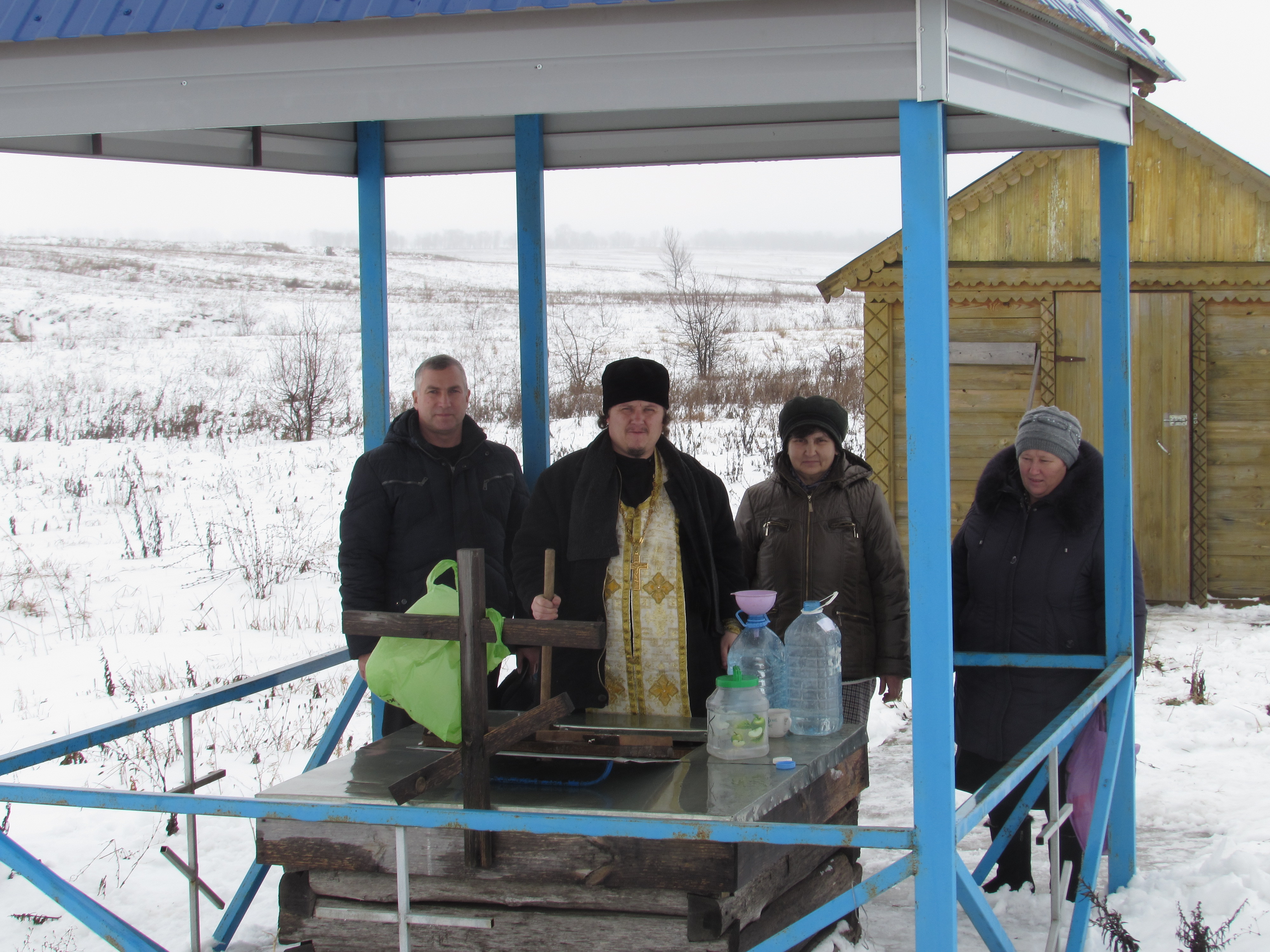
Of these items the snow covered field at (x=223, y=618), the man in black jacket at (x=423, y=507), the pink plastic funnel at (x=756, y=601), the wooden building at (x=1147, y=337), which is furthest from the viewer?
the wooden building at (x=1147, y=337)

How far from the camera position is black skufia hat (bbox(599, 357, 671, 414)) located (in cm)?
372

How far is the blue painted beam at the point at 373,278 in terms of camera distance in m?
5.00

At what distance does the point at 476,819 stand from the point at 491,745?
0.56ft

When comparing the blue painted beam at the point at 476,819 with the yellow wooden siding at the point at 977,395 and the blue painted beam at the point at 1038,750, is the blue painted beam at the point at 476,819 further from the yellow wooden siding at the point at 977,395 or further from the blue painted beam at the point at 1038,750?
the yellow wooden siding at the point at 977,395

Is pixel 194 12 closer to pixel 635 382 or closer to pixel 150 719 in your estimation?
pixel 635 382

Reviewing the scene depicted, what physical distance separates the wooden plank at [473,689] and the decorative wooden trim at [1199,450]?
27.6ft

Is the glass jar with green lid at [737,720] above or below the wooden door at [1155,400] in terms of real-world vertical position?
below

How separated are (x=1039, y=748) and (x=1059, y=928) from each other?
2.60 ft

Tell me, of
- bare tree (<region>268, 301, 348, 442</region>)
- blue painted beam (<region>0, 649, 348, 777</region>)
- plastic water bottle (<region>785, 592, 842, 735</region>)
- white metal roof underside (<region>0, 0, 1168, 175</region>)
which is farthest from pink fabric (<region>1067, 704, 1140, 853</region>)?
bare tree (<region>268, 301, 348, 442</region>)

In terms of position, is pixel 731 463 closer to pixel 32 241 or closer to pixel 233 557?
pixel 233 557

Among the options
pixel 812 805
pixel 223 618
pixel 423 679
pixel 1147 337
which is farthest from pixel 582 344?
pixel 423 679

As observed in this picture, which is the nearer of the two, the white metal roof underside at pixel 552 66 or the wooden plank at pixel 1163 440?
the white metal roof underside at pixel 552 66

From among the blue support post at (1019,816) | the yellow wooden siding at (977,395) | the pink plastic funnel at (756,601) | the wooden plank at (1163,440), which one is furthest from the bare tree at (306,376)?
the pink plastic funnel at (756,601)

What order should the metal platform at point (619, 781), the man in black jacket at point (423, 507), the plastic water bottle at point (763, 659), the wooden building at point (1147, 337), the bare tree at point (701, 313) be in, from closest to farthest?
the metal platform at point (619, 781)
the plastic water bottle at point (763, 659)
the man in black jacket at point (423, 507)
the wooden building at point (1147, 337)
the bare tree at point (701, 313)
